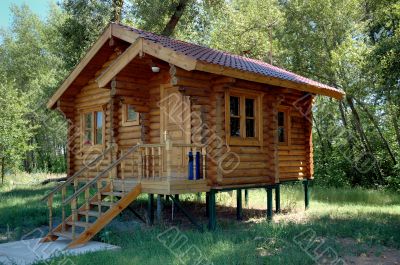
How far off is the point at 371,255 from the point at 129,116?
7.85 meters

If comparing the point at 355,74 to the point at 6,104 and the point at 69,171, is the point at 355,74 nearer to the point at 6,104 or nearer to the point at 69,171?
the point at 69,171

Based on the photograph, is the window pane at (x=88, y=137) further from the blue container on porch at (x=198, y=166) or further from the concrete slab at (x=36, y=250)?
the blue container on porch at (x=198, y=166)

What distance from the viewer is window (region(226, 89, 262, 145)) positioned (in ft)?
35.7

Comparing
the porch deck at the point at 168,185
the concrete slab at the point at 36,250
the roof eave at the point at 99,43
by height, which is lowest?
the concrete slab at the point at 36,250

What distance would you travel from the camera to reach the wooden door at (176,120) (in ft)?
37.0

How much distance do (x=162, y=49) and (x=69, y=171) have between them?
25.6 feet

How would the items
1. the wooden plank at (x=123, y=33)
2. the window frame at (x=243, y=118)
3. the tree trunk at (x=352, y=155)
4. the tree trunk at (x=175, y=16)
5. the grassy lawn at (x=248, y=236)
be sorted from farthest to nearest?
the tree trunk at (x=352, y=155) → the tree trunk at (x=175, y=16) → the wooden plank at (x=123, y=33) → the window frame at (x=243, y=118) → the grassy lawn at (x=248, y=236)

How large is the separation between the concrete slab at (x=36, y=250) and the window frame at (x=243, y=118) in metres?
3.99

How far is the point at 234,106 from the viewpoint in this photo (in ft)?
36.6

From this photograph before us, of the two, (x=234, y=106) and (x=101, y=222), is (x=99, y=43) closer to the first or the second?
(x=234, y=106)

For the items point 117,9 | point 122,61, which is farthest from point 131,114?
point 117,9

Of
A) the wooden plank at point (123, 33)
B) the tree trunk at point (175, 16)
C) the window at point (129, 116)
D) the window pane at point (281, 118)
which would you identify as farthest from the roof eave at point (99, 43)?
the tree trunk at point (175, 16)

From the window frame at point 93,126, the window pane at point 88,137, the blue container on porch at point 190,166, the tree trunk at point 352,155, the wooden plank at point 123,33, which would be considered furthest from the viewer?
the tree trunk at point 352,155

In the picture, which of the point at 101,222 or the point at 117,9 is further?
Answer: the point at 117,9
